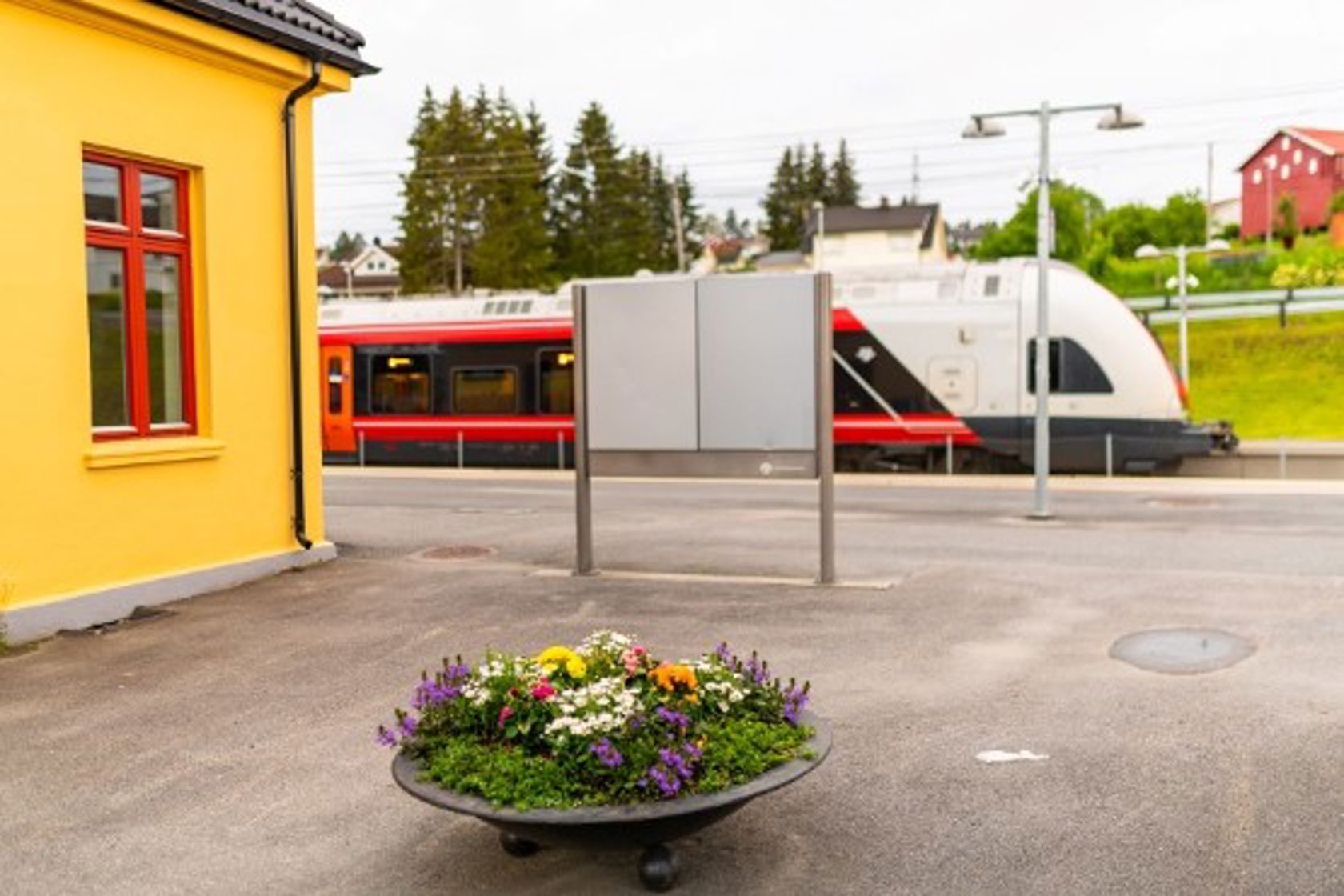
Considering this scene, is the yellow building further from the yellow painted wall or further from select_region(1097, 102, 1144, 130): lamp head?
select_region(1097, 102, 1144, 130): lamp head

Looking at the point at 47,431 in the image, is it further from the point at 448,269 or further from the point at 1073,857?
the point at 448,269

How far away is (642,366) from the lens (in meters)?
12.6

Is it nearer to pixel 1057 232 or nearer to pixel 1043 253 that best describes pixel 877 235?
pixel 1057 232

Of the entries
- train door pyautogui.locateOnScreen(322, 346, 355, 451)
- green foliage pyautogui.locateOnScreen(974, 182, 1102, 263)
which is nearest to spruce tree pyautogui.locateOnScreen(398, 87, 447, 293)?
green foliage pyautogui.locateOnScreen(974, 182, 1102, 263)

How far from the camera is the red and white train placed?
2400 centimetres

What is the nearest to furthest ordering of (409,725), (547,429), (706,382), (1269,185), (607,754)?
(607,754), (409,725), (706,382), (547,429), (1269,185)

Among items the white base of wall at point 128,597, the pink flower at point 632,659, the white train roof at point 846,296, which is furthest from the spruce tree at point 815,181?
the pink flower at point 632,659

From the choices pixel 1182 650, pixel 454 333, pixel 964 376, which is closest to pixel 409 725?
pixel 1182 650

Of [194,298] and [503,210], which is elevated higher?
[503,210]

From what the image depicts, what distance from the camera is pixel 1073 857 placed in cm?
531

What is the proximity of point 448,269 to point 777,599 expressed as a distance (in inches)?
2597

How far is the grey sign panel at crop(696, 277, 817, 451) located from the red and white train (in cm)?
1302

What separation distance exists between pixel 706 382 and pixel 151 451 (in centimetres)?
500

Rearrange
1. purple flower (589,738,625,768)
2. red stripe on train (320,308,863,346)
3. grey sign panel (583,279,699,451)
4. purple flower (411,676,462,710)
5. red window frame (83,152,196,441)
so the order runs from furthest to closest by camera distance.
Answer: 1. red stripe on train (320,308,863,346)
2. grey sign panel (583,279,699,451)
3. red window frame (83,152,196,441)
4. purple flower (411,676,462,710)
5. purple flower (589,738,625,768)
